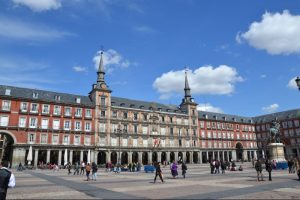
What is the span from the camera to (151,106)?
70625mm

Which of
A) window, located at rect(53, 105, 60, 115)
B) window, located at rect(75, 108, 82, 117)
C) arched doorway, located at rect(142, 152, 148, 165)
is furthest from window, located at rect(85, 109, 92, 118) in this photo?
arched doorway, located at rect(142, 152, 148, 165)

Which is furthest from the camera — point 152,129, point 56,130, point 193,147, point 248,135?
point 248,135

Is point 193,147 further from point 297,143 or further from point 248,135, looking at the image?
point 297,143

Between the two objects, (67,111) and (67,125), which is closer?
(67,125)

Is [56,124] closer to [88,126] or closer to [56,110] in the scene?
[56,110]

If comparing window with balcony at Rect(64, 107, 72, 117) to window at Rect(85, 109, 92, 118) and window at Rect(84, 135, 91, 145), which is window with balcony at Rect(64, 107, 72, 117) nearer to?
window at Rect(85, 109, 92, 118)

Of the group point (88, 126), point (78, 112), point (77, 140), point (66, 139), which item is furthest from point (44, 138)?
point (88, 126)

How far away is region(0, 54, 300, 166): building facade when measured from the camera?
5097 centimetres

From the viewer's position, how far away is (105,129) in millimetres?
60344


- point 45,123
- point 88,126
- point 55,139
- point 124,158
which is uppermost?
point 45,123

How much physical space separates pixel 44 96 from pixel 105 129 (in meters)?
15.2

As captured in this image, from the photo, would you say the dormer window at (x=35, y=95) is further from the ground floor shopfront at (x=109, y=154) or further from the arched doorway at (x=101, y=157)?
the arched doorway at (x=101, y=157)

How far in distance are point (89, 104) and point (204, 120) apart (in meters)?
37.3

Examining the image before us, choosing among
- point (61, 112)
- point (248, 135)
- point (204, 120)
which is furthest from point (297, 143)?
point (61, 112)
